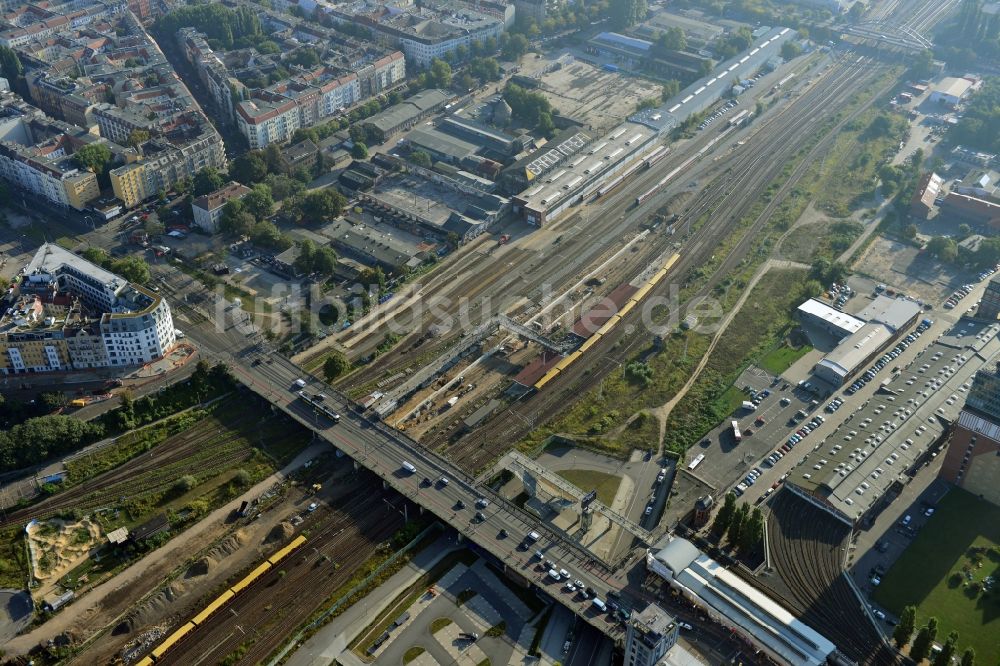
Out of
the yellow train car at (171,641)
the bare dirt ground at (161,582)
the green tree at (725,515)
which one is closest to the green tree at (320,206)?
the bare dirt ground at (161,582)

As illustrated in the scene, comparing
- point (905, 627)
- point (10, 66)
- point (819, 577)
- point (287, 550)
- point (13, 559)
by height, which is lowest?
point (13, 559)

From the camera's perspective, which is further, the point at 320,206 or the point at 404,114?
the point at 404,114

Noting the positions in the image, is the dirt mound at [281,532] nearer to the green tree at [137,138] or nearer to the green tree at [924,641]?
the green tree at [924,641]

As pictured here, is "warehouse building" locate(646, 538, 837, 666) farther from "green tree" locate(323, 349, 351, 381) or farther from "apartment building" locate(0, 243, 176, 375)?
"apartment building" locate(0, 243, 176, 375)

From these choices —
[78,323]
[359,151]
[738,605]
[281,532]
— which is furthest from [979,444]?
[359,151]

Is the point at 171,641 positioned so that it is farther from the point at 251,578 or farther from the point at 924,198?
the point at 924,198

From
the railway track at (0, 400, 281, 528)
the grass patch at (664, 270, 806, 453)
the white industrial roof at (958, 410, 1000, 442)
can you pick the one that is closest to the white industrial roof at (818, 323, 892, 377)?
the grass patch at (664, 270, 806, 453)

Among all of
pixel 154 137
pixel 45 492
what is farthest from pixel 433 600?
pixel 154 137

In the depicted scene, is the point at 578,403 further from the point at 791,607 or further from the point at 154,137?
the point at 154,137
